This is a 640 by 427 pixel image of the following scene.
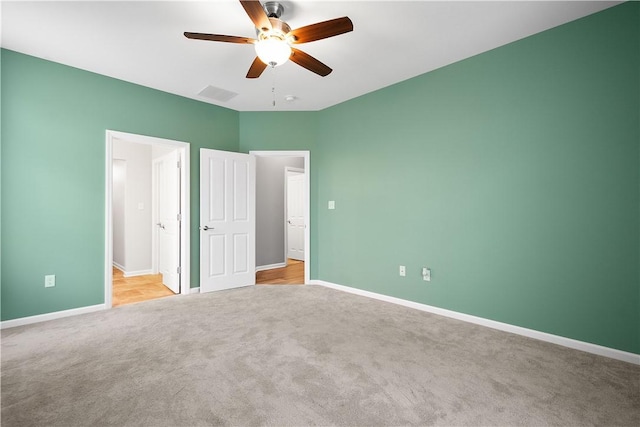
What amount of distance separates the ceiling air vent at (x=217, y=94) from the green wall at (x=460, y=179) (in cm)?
36

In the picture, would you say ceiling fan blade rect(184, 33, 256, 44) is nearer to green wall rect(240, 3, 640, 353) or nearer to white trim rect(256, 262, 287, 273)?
green wall rect(240, 3, 640, 353)

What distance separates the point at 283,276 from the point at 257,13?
4375 millimetres

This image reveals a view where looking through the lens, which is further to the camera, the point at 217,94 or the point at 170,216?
the point at 170,216

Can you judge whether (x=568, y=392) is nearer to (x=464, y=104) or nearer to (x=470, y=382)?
(x=470, y=382)

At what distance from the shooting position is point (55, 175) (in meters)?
3.32

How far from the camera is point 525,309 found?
9.53ft

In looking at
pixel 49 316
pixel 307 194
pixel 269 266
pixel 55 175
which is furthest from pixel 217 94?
pixel 269 266

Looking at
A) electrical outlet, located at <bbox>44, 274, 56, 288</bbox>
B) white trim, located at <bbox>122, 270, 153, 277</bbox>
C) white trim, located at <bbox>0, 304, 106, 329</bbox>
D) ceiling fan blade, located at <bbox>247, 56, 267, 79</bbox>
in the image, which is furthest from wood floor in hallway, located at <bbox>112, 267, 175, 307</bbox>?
ceiling fan blade, located at <bbox>247, 56, 267, 79</bbox>

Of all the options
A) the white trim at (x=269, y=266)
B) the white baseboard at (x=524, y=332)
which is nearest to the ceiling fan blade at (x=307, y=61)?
the white baseboard at (x=524, y=332)

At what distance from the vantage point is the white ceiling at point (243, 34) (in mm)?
2438

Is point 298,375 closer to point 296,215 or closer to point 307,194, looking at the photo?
point 307,194

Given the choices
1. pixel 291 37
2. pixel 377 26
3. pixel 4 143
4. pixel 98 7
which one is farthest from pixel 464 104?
pixel 4 143

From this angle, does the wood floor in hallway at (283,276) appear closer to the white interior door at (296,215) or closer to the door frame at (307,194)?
the door frame at (307,194)

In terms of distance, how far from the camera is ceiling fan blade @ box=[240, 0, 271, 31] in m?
1.87
